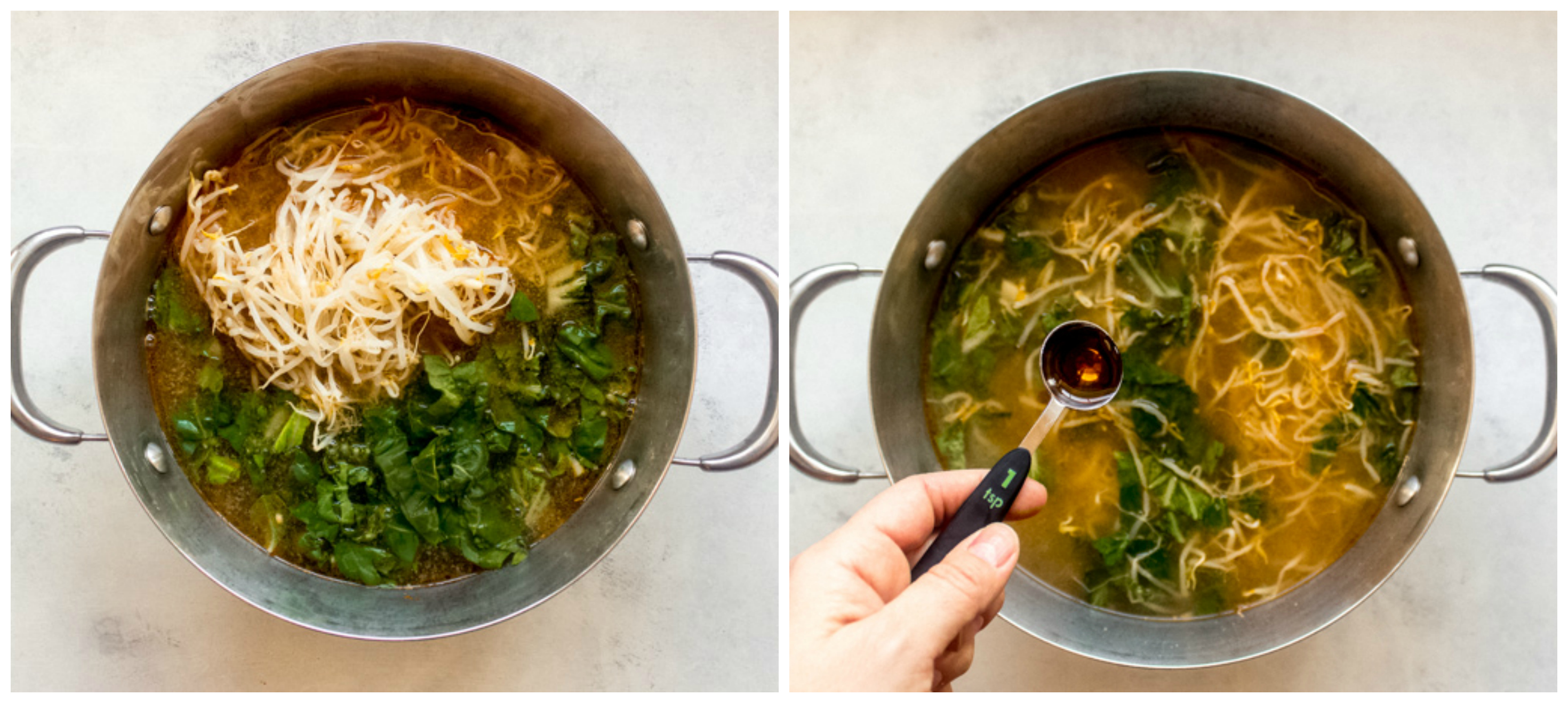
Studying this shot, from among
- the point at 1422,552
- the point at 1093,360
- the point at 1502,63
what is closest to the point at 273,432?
the point at 1093,360

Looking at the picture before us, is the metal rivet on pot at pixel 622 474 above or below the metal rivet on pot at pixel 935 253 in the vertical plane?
below

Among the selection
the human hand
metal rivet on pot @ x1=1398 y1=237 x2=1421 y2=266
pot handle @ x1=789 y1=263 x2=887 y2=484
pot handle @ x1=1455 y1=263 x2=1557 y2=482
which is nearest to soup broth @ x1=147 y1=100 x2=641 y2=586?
pot handle @ x1=789 y1=263 x2=887 y2=484

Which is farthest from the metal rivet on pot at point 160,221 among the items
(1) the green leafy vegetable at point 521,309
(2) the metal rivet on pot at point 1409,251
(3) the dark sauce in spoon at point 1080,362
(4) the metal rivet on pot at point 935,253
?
(2) the metal rivet on pot at point 1409,251

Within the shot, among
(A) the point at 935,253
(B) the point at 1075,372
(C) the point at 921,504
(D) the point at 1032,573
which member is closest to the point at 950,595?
(C) the point at 921,504

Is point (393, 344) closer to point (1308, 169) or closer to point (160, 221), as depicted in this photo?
point (160, 221)

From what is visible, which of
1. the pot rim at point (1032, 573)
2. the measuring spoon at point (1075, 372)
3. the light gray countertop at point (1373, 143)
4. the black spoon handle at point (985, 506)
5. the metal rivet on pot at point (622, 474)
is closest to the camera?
the black spoon handle at point (985, 506)

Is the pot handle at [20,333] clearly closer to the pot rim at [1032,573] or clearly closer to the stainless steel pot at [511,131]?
the stainless steel pot at [511,131]

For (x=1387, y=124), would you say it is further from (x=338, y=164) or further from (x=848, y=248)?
(x=338, y=164)
